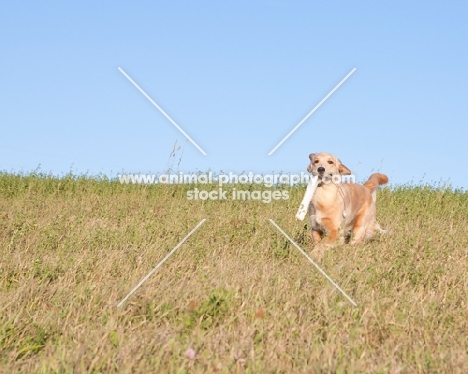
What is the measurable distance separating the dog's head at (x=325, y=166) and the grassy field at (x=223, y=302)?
31.4 inches

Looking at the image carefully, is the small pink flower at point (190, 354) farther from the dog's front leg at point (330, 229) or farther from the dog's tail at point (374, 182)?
the dog's tail at point (374, 182)

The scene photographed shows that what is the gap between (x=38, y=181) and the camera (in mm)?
12961

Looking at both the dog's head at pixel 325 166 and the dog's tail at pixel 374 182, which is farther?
the dog's tail at pixel 374 182

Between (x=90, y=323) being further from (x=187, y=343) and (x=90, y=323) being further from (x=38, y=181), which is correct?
(x=38, y=181)

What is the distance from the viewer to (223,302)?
3.72 metres

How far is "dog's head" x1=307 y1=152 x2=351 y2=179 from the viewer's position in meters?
6.72

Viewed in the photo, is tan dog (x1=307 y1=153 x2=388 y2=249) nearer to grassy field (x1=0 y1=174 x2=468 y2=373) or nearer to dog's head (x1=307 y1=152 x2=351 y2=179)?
dog's head (x1=307 y1=152 x2=351 y2=179)

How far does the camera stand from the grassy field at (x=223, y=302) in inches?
116

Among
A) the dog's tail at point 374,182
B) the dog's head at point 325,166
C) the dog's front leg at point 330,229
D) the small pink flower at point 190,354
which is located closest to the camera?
the small pink flower at point 190,354

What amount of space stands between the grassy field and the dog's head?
31.4 inches

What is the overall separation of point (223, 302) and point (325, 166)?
3343 millimetres

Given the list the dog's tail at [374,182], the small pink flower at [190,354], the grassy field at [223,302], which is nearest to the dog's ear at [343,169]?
the grassy field at [223,302]

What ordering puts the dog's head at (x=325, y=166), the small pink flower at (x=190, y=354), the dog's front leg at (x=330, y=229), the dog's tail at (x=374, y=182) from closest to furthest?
the small pink flower at (x=190, y=354) → the dog's head at (x=325, y=166) → the dog's front leg at (x=330, y=229) → the dog's tail at (x=374, y=182)

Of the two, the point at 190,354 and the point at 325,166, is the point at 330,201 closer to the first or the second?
the point at 325,166
